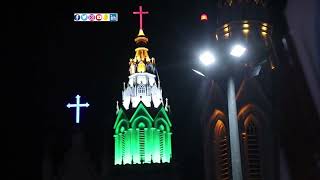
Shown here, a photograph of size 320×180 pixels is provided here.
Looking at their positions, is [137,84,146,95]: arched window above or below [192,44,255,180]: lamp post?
above

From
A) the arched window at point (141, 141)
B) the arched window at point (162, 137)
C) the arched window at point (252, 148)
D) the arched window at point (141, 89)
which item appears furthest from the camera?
the arched window at point (141, 89)

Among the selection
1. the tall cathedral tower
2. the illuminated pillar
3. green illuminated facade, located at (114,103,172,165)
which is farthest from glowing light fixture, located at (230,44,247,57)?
green illuminated facade, located at (114,103,172,165)

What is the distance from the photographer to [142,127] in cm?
5266

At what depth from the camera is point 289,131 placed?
40.0 metres

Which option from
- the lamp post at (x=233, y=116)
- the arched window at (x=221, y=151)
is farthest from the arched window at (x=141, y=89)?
the lamp post at (x=233, y=116)

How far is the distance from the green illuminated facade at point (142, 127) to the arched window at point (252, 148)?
8.14 m

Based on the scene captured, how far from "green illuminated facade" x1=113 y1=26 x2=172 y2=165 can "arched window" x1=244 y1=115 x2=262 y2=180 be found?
26.7ft

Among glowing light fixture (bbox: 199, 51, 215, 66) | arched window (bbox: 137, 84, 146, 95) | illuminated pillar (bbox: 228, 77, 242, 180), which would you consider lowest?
illuminated pillar (bbox: 228, 77, 242, 180)

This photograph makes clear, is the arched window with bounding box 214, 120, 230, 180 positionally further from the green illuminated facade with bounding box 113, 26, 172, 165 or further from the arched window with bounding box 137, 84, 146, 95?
the arched window with bounding box 137, 84, 146, 95

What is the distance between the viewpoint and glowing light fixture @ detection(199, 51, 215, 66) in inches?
605

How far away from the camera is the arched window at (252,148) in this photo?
4859 centimetres

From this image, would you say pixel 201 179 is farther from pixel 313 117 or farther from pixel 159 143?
pixel 313 117

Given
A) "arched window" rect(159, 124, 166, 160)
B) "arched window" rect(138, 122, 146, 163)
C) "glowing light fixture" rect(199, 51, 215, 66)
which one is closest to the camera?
"glowing light fixture" rect(199, 51, 215, 66)

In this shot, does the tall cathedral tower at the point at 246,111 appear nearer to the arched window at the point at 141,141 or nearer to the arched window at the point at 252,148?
the arched window at the point at 252,148
